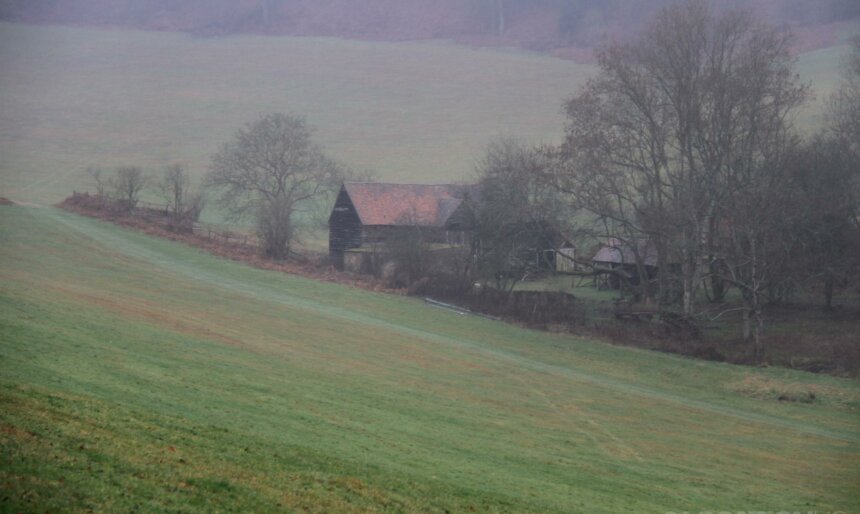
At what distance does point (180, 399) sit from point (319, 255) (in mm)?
49371

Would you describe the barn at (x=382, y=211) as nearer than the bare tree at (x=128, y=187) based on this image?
Yes

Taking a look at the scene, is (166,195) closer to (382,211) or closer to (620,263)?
(382,211)

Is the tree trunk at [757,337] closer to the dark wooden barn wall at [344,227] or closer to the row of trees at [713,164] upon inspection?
the row of trees at [713,164]

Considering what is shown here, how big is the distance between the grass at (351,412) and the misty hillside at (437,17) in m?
18.4

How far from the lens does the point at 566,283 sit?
63.4 m

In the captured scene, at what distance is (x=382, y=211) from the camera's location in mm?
68688

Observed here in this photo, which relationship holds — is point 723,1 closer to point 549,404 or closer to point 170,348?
point 549,404

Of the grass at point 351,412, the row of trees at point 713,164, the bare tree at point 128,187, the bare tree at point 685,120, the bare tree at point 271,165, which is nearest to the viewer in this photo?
the grass at point 351,412

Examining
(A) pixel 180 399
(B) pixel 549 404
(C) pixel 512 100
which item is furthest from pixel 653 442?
(C) pixel 512 100

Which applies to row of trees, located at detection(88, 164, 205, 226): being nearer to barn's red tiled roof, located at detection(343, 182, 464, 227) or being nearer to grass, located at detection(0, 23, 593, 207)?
grass, located at detection(0, 23, 593, 207)

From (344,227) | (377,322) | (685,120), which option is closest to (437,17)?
(344,227)

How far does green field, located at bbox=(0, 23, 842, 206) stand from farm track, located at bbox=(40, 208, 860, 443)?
19.7m

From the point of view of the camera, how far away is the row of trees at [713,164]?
154 feet

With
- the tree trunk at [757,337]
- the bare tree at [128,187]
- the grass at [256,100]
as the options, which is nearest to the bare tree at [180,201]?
the bare tree at [128,187]
